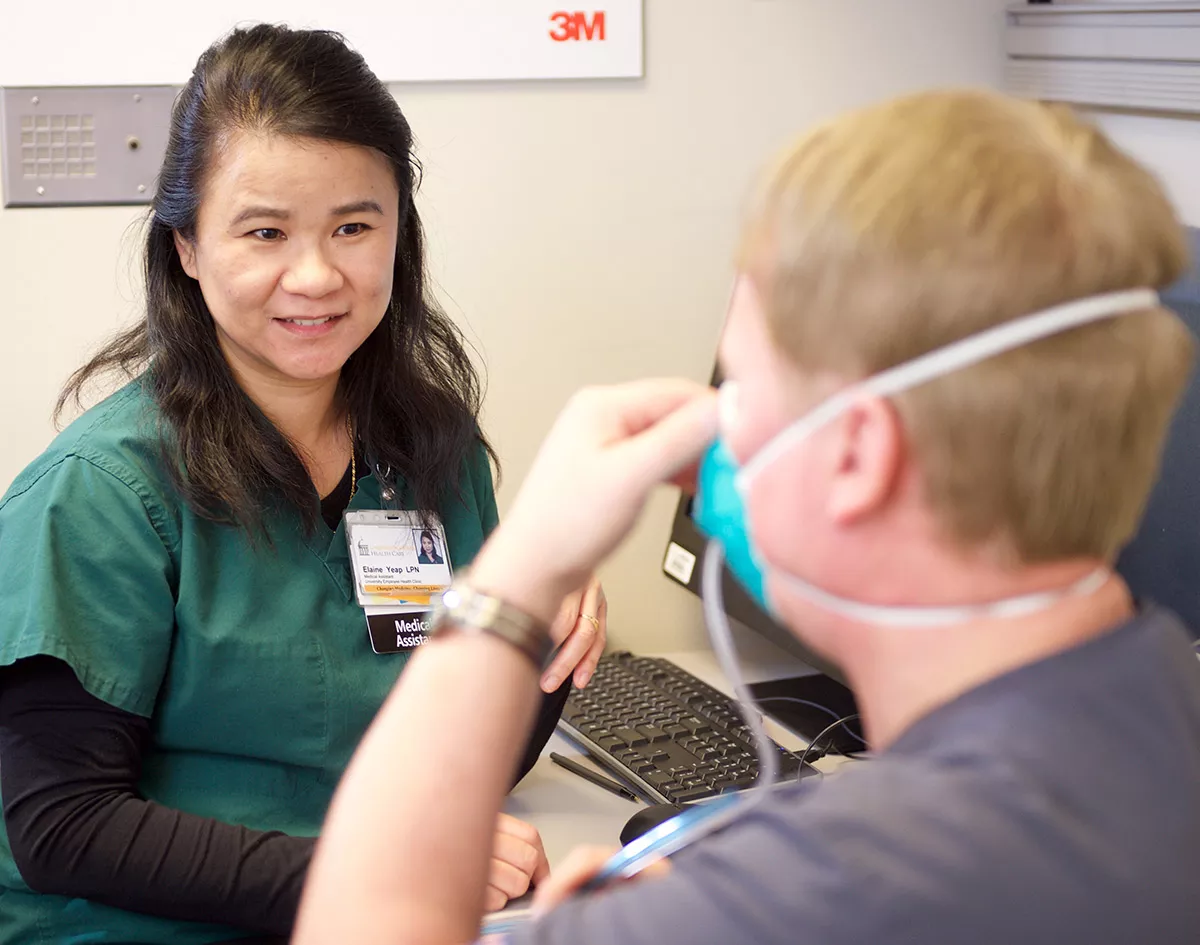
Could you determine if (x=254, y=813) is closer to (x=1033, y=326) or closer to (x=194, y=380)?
(x=194, y=380)

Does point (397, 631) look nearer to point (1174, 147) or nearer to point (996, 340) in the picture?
point (996, 340)

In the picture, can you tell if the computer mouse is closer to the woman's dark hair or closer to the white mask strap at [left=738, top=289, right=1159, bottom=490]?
the woman's dark hair

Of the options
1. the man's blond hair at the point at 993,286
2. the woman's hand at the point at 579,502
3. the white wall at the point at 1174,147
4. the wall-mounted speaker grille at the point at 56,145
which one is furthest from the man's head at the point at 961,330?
the wall-mounted speaker grille at the point at 56,145

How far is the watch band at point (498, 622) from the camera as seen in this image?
771 mm

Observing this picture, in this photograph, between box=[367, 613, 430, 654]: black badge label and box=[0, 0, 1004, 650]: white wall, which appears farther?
box=[0, 0, 1004, 650]: white wall

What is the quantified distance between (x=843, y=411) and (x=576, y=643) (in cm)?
93

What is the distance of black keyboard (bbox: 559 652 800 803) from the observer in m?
1.60

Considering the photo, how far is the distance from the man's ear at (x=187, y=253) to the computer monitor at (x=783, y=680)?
756 millimetres

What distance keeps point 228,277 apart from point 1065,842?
3.58 feet

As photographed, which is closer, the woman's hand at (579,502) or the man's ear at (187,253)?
the woman's hand at (579,502)

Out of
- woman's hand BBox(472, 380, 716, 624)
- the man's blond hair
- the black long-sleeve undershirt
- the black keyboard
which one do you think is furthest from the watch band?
the black keyboard

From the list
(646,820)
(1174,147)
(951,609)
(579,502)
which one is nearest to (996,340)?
(951,609)

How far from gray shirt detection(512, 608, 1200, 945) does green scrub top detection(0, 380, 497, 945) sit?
0.78 m

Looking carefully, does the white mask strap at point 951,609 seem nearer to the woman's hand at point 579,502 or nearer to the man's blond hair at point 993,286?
the man's blond hair at point 993,286
